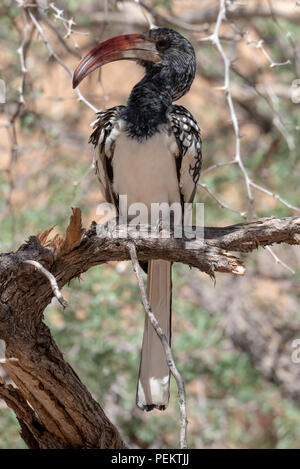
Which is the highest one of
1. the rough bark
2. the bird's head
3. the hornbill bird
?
the bird's head

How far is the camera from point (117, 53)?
2660 mm

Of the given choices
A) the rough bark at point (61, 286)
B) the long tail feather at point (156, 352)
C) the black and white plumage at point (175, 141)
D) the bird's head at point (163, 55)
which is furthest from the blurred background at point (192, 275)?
the rough bark at point (61, 286)

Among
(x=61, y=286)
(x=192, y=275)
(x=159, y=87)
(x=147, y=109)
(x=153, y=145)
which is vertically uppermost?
(x=192, y=275)

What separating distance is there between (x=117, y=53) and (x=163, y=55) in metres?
0.26

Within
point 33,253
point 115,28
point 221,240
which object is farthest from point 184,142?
point 115,28

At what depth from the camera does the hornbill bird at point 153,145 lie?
2.59m

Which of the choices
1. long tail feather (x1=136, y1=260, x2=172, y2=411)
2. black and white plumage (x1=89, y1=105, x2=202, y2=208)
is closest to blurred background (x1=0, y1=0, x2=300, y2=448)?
black and white plumage (x1=89, y1=105, x2=202, y2=208)

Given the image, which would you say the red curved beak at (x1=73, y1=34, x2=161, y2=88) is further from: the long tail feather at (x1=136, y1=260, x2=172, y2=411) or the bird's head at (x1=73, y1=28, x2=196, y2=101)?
the long tail feather at (x1=136, y1=260, x2=172, y2=411)

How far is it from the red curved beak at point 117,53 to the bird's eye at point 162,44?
0.03 meters

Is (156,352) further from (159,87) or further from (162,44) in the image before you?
(162,44)

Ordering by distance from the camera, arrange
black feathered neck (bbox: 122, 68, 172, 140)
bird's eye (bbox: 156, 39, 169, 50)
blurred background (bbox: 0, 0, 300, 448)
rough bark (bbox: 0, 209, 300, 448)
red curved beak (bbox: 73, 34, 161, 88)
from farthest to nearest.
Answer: blurred background (bbox: 0, 0, 300, 448) → bird's eye (bbox: 156, 39, 169, 50) → black feathered neck (bbox: 122, 68, 172, 140) → red curved beak (bbox: 73, 34, 161, 88) → rough bark (bbox: 0, 209, 300, 448)

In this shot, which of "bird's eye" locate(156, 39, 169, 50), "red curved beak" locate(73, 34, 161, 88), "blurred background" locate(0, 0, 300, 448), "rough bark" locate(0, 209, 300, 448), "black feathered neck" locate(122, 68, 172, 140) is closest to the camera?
"rough bark" locate(0, 209, 300, 448)

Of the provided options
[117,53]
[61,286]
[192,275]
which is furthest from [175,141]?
[192,275]

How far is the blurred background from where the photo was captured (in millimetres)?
3758
